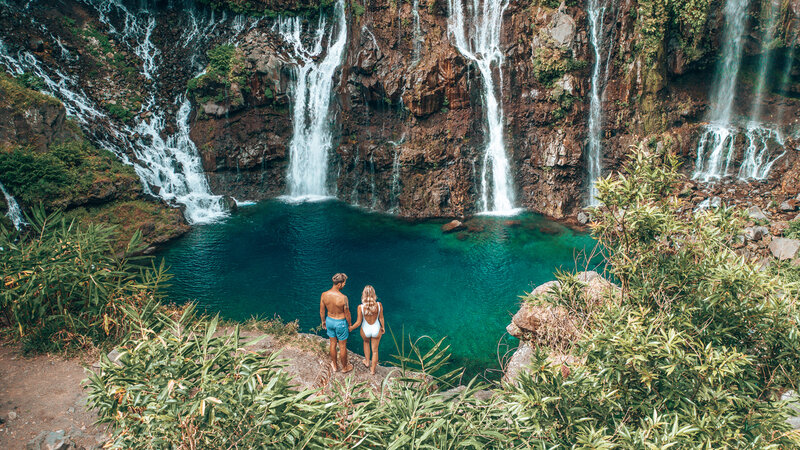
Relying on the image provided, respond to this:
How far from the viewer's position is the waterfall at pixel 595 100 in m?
23.1

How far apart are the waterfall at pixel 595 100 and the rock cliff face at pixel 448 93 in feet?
0.91

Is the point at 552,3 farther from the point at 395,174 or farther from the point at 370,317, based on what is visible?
the point at 370,317

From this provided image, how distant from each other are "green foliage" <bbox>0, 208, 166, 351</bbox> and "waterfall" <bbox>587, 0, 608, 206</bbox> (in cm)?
2111

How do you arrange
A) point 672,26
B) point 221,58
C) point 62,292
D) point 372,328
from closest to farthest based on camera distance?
point 372,328 < point 62,292 < point 672,26 < point 221,58

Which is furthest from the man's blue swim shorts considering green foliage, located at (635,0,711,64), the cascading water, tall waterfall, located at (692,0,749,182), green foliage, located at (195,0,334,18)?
green foliage, located at (195,0,334,18)

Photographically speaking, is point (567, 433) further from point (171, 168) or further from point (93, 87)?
point (93, 87)

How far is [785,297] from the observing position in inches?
236

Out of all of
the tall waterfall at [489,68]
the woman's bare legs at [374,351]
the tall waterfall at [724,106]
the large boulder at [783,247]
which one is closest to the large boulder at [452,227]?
the tall waterfall at [489,68]

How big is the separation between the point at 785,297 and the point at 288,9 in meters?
27.9

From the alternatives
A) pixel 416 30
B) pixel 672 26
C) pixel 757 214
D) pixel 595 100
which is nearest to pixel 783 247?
pixel 757 214

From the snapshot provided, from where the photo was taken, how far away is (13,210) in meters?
17.2

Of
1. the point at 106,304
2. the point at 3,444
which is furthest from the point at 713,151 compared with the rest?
the point at 3,444

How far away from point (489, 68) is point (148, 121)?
18.6 meters

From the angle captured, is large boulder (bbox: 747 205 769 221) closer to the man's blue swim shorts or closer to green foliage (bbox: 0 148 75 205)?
the man's blue swim shorts
